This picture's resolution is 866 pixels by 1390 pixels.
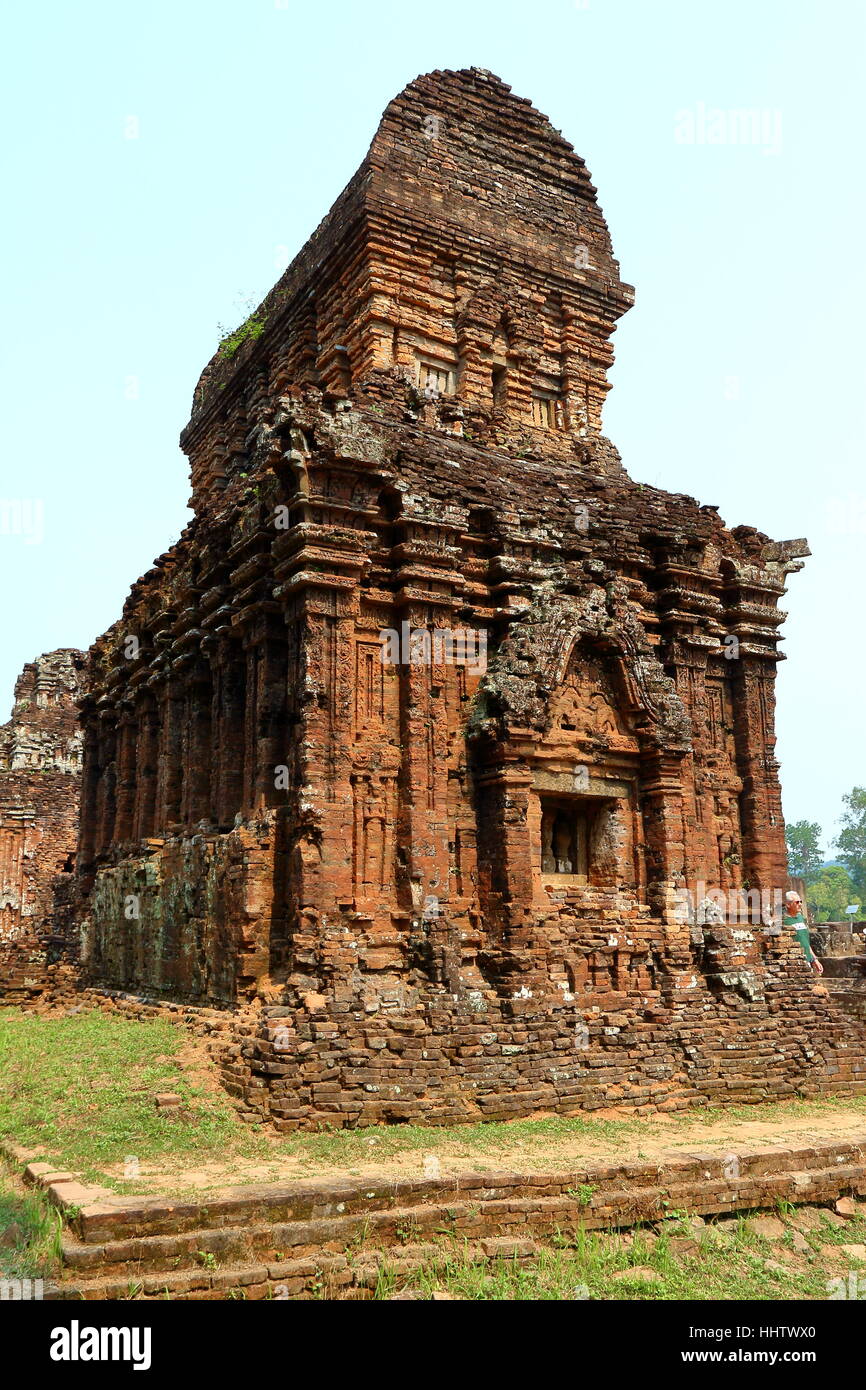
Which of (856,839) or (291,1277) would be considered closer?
(291,1277)

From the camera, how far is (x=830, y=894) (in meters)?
92.6

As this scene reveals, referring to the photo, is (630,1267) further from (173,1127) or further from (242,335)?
(242,335)

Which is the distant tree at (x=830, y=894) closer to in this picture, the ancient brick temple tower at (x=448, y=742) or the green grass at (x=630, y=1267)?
the ancient brick temple tower at (x=448, y=742)

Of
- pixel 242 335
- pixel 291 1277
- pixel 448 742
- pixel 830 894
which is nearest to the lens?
pixel 291 1277

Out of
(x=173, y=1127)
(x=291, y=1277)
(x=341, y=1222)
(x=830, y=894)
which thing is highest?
(x=830, y=894)

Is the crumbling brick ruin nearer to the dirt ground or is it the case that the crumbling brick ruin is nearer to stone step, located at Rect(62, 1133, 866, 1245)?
the dirt ground

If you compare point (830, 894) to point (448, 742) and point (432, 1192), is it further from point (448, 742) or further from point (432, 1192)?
point (432, 1192)

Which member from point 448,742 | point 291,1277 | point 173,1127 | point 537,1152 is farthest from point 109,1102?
point 448,742

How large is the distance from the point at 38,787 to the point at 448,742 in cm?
2549

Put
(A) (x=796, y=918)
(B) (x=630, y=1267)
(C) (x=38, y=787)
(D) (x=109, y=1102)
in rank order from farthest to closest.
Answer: (C) (x=38, y=787)
(A) (x=796, y=918)
(D) (x=109, y=1102)
(B) (x=630, y=1267)

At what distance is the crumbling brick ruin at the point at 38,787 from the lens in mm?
34031

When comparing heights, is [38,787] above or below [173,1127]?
above

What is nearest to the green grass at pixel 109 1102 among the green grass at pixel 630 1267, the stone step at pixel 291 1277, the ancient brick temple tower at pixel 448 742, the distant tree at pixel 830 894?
the ancient brick temple tower at pixel 448 742
